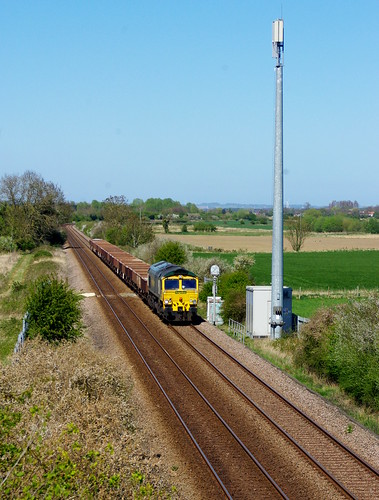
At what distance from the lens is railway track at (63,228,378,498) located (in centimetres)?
1246

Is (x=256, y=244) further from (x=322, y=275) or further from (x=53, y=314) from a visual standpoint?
(x=53, y=314)

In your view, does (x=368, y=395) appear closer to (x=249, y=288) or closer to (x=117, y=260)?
(x=249, y=288)

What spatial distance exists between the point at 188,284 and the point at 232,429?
14899mm

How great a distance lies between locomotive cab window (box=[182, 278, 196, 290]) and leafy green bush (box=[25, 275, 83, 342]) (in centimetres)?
746

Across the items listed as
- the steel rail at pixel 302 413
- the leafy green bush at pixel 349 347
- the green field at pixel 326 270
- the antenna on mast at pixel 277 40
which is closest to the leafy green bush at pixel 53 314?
the steel rail at pixel 302 413

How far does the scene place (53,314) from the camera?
23.0m

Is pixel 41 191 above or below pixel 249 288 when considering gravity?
above

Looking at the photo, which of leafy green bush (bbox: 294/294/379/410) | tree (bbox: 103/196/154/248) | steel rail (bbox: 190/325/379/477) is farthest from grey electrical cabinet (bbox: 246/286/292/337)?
tree (bbox: 103/196/154/248)

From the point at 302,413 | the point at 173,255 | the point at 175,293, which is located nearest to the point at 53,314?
the point at 175,293

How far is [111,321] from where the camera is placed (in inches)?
1233

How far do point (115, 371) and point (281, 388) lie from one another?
6141 mm

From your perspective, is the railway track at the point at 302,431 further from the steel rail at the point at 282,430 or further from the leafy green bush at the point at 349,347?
the leafy green bush at the point at 349,347

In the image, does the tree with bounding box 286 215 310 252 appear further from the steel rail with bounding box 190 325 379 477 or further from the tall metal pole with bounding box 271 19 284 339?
the steel rail with bounding box 190 325 379 477

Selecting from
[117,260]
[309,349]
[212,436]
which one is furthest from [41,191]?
[212,436]
